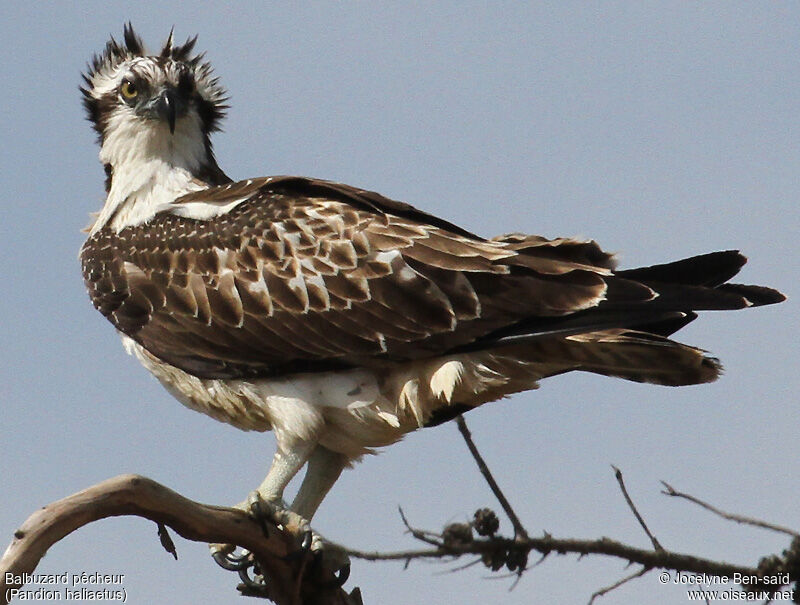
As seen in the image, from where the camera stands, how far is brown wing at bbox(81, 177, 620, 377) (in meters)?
6.90

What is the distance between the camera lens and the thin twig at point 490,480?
598 centimetres

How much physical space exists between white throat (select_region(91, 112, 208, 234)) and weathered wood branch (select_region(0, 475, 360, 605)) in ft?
8.06

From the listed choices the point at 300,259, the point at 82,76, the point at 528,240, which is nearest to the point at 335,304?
the point at 300,259

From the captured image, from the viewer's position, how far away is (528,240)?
7375 mm

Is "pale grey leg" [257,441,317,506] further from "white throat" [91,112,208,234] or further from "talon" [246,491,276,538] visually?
"white throat" [91,112,208,234]

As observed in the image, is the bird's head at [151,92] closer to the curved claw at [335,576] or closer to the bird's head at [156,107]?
the bird's head at [156,107]

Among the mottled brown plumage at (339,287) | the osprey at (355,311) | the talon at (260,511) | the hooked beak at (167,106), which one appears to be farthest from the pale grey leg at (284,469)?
the hooked beak at (167,106)

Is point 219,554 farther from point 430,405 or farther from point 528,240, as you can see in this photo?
point 528,240

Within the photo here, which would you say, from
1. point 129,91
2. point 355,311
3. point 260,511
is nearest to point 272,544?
point 260,511

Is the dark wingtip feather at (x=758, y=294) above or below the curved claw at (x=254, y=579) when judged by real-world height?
above

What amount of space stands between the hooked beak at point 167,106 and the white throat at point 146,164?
87 millimetres

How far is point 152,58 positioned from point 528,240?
10.3ft

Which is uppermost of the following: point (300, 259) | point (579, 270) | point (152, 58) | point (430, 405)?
point (152, 58)

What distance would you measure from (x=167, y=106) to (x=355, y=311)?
92.3 inches
